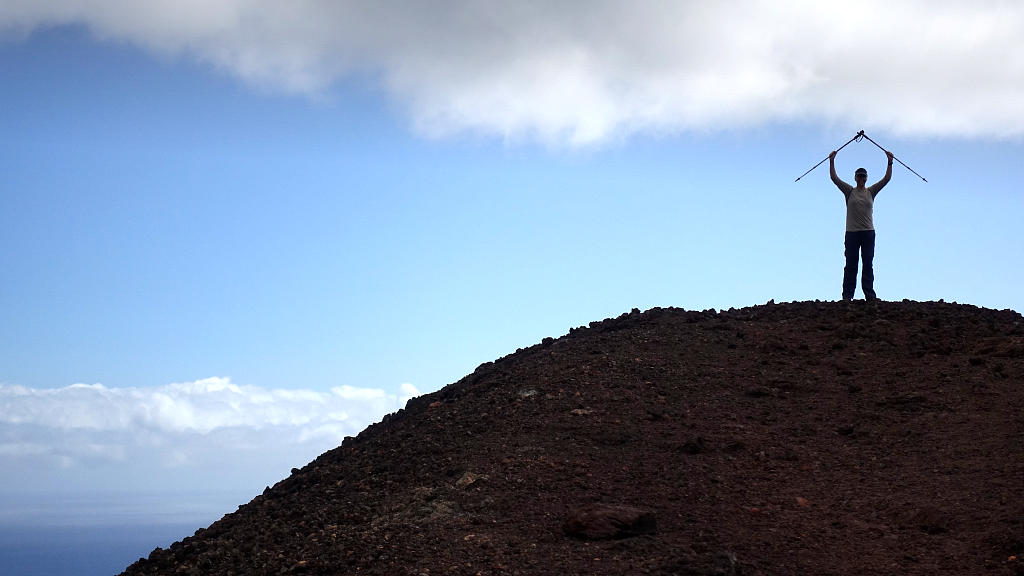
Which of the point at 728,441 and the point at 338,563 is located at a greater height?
the point at 728,441

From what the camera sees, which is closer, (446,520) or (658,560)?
(658,560)

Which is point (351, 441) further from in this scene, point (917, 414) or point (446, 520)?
point (917, 414)

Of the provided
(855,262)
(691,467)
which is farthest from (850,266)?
(691,467)

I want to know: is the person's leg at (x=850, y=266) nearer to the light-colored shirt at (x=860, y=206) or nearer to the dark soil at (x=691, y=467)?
the light-colored shirt at (x=860, y=206)

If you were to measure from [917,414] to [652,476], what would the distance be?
3.46 m

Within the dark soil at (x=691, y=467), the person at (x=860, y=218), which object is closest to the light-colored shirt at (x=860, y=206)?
the person at (x=860, y=218)

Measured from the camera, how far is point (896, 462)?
1037 cm

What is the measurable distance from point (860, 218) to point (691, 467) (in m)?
5.79

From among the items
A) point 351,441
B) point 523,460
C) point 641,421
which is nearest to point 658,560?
point 523,460

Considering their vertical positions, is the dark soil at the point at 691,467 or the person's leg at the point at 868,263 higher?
the person's leg at the point at 868,263

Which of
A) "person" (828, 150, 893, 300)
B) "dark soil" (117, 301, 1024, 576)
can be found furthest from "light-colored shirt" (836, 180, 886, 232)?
"dark soil" (117, 301, 1024, 576)

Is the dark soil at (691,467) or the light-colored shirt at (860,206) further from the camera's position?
the light-colored shirt at (860,206)

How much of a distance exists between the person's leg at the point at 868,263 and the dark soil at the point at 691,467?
0.34 m

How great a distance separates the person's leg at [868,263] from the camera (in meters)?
14.3
